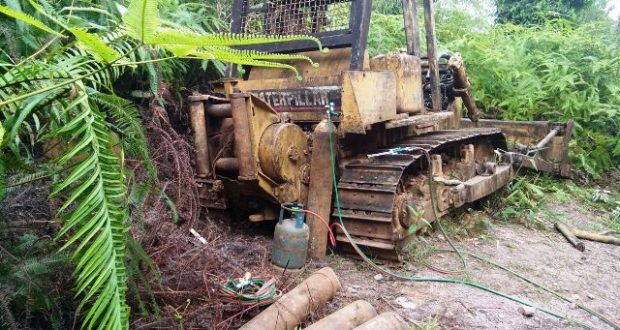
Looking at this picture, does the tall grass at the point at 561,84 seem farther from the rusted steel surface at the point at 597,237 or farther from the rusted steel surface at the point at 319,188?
the rusted steel surface at the point at 319,188

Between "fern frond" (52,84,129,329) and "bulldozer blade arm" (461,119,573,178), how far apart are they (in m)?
6.22

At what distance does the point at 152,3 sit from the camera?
3.21ft

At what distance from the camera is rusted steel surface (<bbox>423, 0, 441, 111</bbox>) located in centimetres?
489

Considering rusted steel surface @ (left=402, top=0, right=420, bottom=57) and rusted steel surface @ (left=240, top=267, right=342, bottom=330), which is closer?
rusted steel surface @ (left=240, top=267, right=342, bottom=330)

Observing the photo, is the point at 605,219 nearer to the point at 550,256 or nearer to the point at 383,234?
the point at 550,256

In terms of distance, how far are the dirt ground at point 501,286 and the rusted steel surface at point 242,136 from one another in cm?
85

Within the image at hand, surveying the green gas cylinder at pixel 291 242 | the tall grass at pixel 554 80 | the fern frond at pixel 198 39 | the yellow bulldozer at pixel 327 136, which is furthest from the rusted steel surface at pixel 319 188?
the tall grass at pixel 554 80

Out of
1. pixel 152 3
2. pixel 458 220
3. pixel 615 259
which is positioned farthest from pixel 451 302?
pixel 152 3

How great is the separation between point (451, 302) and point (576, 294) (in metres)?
1.12

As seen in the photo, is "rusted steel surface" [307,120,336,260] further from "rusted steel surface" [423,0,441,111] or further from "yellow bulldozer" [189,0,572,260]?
"rusted steel surface" [423,0,441,111]

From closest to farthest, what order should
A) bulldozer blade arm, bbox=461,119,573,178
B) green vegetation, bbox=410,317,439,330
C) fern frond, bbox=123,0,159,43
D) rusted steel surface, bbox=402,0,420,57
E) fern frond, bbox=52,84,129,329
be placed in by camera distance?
1. fern frond, bbox=123,0,159,43
2. fern frond, bbox=52,84,129,329
3. green vegetation, bbox=410,317,439,330
4. rusted steel surface, bbox=402,0,420,57
5. bulldozer blade arm, bbox=461,119,573,178

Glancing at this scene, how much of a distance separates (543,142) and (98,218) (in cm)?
653

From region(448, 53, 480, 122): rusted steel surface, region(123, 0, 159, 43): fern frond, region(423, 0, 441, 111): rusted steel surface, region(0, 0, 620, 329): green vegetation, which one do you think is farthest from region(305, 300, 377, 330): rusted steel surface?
region(448, 53, 480, 122): rusted steel surface

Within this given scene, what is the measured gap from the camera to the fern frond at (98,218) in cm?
107
